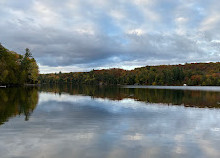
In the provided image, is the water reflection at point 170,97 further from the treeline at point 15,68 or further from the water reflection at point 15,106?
the treeline at point 15,68

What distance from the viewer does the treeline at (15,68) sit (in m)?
93.3

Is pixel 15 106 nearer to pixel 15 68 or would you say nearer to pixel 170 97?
pixel 170 97

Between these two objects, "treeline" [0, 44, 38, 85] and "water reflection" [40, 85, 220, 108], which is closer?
"water reflection" [40, 85, 220, 108]

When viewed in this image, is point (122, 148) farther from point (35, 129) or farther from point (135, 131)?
point (35, 129)

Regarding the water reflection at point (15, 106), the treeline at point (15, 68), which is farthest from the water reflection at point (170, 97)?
the treeline at point (15, 68)

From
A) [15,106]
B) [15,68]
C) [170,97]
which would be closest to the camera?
[15,106]

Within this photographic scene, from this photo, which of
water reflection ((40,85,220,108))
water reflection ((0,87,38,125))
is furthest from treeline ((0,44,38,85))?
water reflection ((0,87,38,125))

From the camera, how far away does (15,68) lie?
11081 centimetres

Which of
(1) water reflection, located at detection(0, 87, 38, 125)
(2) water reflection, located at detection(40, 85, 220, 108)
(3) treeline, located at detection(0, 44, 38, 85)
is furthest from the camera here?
(3) treeline, located at detection(0, 44, 38, 85)

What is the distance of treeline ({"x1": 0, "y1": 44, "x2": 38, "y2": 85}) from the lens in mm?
93312

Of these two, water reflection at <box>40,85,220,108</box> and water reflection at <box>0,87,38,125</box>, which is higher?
water reflection at <box>0,87,38,125</box>

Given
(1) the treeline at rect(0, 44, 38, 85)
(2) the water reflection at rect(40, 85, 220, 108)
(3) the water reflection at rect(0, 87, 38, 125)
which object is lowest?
(2) the water reflection at rect(40, 85, 220, 108)

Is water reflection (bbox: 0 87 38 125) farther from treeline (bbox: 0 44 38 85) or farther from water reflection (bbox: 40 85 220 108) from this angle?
treeline (bbox: 0 44 38 85)

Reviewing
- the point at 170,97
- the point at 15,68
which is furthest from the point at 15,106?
the point at 15,68
